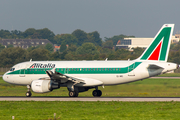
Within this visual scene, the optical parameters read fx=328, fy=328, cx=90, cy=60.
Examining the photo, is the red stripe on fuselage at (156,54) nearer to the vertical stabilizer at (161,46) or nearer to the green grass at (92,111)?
the vertical stabilizer at (161,46)

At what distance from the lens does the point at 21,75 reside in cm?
3941

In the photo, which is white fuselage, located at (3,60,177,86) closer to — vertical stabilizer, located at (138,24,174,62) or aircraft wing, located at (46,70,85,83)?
vertical stabilizer, located at (138,24,174,62)

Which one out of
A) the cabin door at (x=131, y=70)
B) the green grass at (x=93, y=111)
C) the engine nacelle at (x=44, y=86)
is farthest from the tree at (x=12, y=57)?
the green grass at (x=93, y=111)

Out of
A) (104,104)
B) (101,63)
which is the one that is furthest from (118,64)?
(104,104)

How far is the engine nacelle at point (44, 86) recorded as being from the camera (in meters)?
35.5

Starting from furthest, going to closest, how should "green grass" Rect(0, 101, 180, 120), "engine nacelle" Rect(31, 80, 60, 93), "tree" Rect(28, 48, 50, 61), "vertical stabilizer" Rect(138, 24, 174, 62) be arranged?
1. "tree" Rect(28, 48, 50, 61)
2. "vertical stabilizer" Rect(138, 24, 174, 62)
3. "engine nacelle" Rect(31, 80, 60, 93)
4. "green grass" Rect(0, 101, 180, 120)

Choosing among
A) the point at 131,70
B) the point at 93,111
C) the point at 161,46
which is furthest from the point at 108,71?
the point at 93,111

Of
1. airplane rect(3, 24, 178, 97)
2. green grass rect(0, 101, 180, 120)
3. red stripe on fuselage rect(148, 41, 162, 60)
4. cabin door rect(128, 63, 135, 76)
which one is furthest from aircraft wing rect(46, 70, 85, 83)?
red stripe on fuselage rect(148, 41, 162, 60)

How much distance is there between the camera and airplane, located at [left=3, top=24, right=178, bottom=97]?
3550 cm

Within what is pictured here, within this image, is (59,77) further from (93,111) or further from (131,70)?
(93,111)

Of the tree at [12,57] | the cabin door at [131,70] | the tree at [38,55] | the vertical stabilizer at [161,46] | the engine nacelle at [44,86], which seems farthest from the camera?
the tree at [12,57]

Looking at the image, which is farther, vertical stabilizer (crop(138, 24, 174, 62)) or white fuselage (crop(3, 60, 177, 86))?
vertical stabilizer (crop(138, 24, 174, 62))

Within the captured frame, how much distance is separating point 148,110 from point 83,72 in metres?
13.7

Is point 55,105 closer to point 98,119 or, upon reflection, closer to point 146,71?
point 98,119
